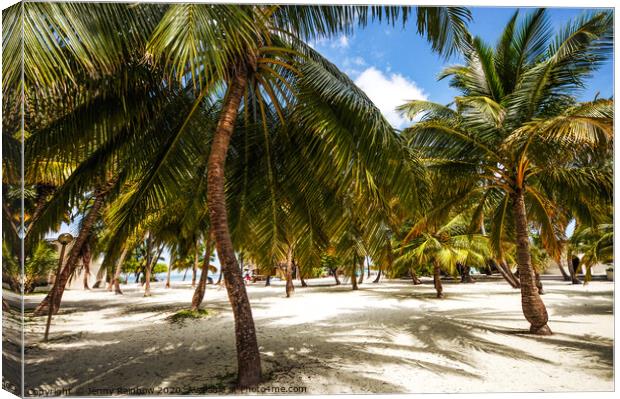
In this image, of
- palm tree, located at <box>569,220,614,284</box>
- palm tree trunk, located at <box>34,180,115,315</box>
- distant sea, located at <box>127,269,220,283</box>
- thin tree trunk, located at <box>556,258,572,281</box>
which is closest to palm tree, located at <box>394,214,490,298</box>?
thin tree trunk, located at <box>556,258,572,281</box>

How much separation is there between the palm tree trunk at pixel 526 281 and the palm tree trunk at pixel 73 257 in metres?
5.28

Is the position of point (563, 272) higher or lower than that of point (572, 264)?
lower

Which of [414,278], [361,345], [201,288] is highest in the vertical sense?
[414,278]

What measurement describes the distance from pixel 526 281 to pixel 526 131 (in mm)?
1875

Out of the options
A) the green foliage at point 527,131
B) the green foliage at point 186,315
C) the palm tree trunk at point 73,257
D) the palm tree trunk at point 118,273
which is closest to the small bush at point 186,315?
the green foliage at point 186,315

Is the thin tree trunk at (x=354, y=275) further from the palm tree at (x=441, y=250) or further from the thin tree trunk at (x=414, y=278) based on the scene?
the thin tree trunk at (x=414, y=278)

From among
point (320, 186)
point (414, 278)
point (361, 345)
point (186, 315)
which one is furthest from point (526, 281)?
point (186, 315)

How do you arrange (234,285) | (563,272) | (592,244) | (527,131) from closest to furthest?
(234,285) → (527,131) → (592,244) → (563,272)

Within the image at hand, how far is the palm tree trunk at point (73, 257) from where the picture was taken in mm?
3965

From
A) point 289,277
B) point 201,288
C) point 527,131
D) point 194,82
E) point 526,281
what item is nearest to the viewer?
point 194,82

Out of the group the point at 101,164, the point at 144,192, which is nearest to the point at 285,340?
the point at 144,192

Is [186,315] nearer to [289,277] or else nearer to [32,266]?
[289,277]

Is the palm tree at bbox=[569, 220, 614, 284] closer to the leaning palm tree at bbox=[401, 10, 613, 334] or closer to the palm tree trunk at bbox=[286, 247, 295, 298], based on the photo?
the leaning palm tree at bbox=[401, 10, 613, 334]

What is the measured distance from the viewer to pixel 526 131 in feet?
13.1
